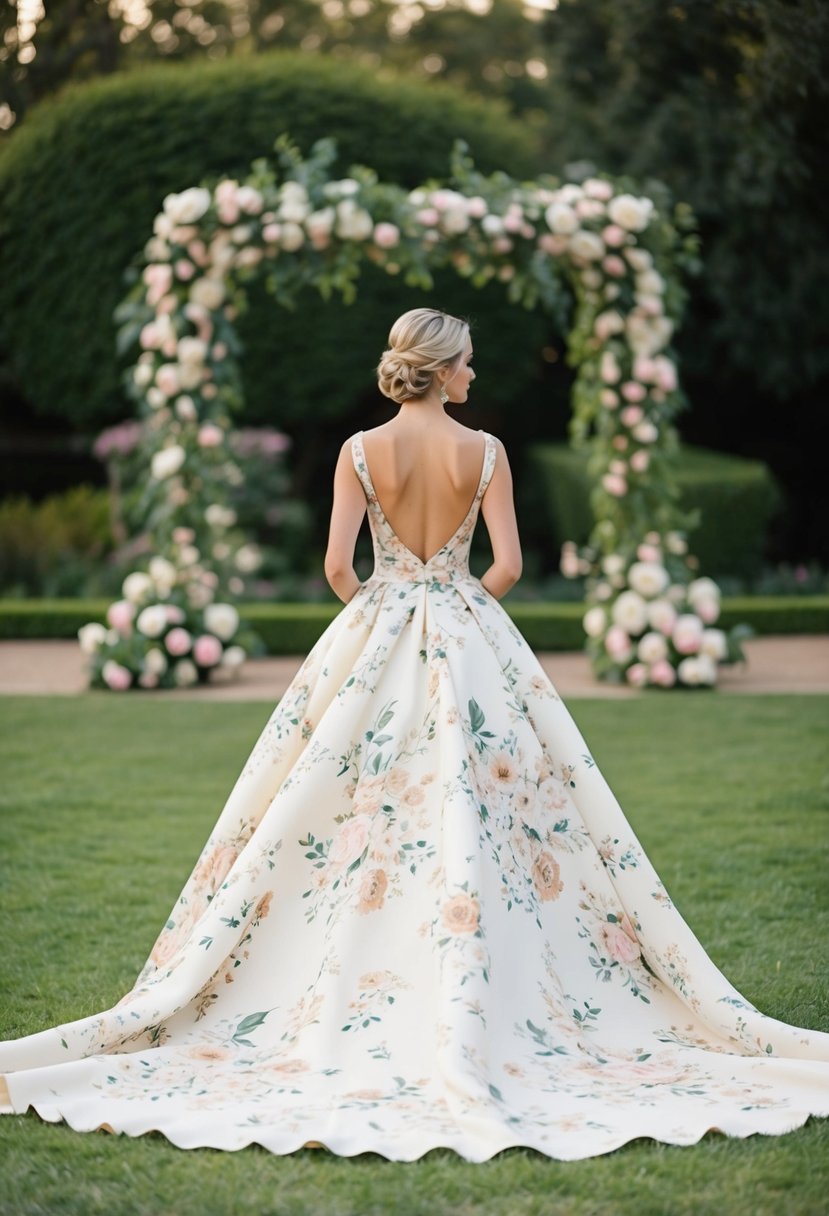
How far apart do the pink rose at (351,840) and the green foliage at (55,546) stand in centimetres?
988

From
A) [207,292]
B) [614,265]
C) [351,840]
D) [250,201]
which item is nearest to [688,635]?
[614,265]

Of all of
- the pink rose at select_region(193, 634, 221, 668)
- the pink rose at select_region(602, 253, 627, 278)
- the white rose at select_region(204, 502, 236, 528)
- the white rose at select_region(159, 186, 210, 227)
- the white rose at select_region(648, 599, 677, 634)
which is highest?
the white rose at select_region(159, 186, 210, 227)

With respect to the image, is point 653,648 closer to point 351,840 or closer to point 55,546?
point 351,840

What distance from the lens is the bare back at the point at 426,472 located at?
3.54 metres

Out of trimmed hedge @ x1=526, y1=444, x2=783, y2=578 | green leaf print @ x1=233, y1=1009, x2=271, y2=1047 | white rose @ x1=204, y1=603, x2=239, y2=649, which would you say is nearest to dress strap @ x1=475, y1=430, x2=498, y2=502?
green leaf print @ x1=233, y1=1009, x2=271, y2=1047

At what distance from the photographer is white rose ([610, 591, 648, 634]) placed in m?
9.24

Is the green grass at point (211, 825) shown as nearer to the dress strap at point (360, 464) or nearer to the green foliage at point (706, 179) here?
the dress strap at point (360, 464)

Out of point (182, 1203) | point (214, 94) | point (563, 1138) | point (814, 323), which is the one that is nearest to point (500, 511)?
point (563, 1138)

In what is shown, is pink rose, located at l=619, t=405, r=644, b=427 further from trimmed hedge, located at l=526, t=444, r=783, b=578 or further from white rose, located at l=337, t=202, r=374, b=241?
trimmed hedge, located at l=526, t=444, r=783, b=578

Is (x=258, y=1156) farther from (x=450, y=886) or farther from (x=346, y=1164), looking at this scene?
(x=450, y=886)

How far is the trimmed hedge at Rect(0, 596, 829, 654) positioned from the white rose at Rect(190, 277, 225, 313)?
281 centimetres

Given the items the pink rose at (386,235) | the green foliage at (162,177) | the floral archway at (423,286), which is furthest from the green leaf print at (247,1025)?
the green foliage at (162,177)

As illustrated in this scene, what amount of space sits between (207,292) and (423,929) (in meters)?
6.23

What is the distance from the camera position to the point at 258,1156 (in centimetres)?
282
